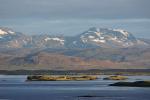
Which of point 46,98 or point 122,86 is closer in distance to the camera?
point 46,98

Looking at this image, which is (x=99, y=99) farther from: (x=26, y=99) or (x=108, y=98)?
(x=26, y=99)

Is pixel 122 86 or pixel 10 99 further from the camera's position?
pixel 122 86

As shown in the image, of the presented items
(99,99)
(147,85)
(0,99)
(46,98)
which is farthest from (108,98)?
(147,85)

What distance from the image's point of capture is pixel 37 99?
383 feet

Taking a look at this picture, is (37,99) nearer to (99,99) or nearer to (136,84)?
(99,99)

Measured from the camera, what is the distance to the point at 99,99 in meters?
114

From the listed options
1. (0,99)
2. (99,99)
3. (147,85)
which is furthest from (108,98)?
(147,85)

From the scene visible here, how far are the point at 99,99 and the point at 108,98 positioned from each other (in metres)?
4.11

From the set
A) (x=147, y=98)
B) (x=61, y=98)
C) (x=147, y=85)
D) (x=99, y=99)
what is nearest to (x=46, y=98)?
(x=61, y=98)

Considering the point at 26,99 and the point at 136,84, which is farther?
the point at 136,84

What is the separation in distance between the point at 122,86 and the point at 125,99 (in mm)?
58215

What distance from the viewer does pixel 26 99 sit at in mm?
117250

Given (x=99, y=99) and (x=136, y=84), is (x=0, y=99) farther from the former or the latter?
(x=136, y=84)

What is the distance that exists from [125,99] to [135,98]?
3.27 m
